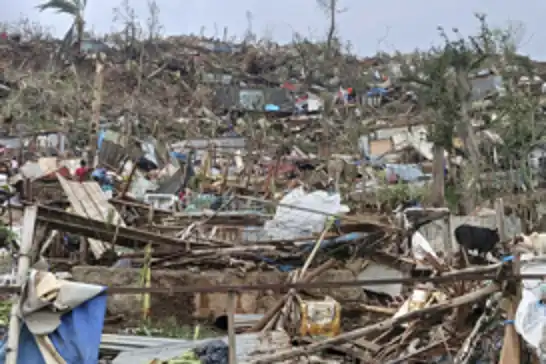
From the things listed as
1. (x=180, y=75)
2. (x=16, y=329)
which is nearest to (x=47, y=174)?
(x=16, y=329)

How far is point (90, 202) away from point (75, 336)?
5588 mm

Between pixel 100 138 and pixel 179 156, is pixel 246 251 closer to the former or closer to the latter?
pixel 100 138

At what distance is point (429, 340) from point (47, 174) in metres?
8.16

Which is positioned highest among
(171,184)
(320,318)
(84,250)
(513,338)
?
(171,184)

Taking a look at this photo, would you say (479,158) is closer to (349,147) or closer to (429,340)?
(349,147)

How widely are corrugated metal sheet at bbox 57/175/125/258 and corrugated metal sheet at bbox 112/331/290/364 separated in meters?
2.65

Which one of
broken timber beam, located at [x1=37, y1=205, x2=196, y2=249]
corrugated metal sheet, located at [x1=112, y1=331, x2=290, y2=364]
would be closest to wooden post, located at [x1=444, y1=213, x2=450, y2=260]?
corrugated metal sheet, located at [x1=112, y1=331, x2=290, y2=364]

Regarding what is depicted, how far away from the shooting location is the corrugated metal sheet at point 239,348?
5785 millimetres

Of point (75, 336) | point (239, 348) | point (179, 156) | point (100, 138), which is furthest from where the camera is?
point (179, 156)

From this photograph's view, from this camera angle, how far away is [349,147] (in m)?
20.6

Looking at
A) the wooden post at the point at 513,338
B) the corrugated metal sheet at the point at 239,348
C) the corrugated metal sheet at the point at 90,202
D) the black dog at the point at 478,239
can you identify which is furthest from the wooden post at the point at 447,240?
the corrugated metal sheet at the point at 90,202

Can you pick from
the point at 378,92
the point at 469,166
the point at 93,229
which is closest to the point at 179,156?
the point at 469,166

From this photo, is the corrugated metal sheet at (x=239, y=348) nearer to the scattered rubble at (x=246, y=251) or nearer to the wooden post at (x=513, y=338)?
the scattered rubble at (x=246, y=251)

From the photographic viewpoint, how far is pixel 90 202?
9.07m
